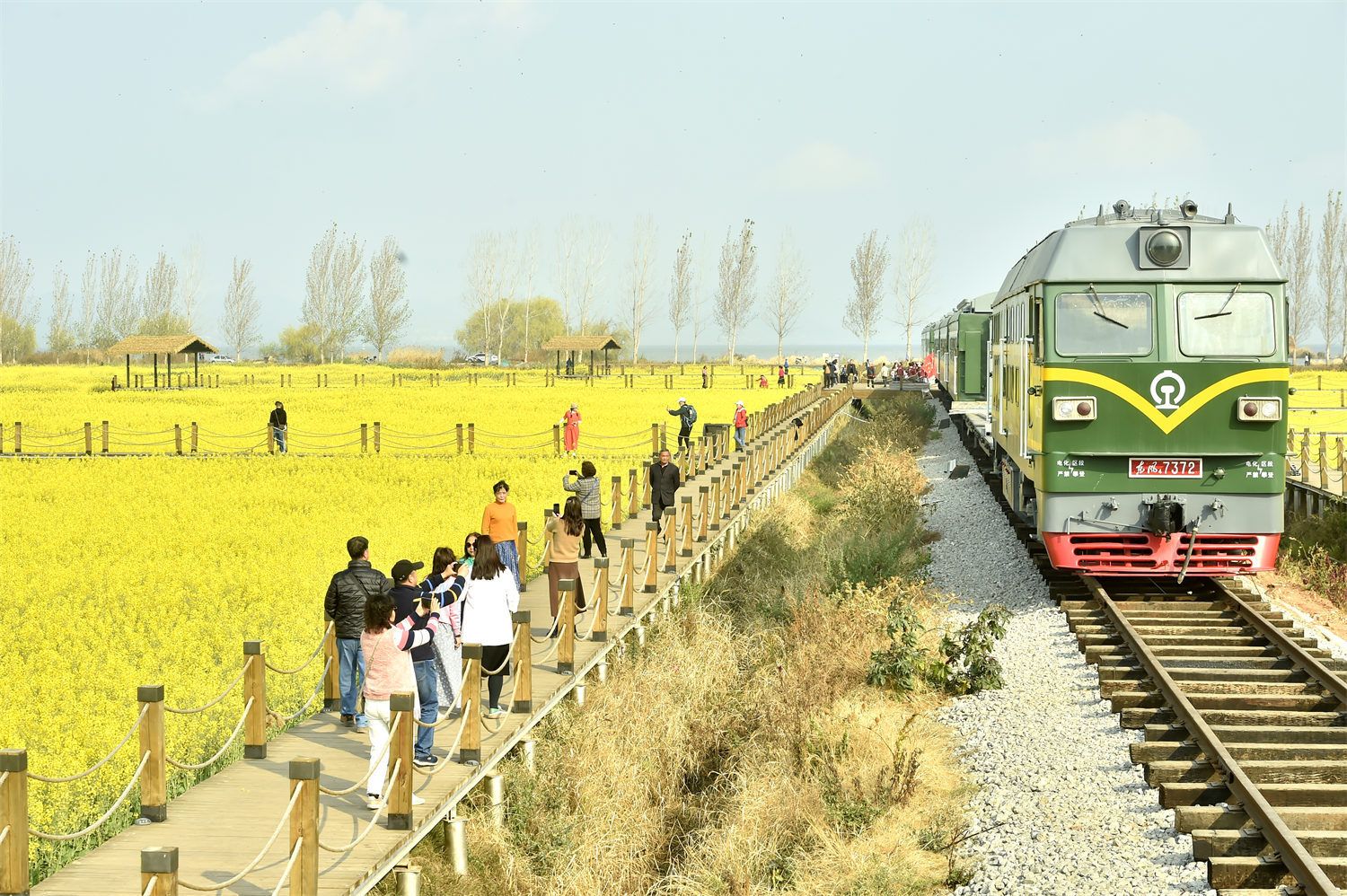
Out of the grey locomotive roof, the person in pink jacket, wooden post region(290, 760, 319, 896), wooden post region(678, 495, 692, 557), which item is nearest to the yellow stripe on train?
the grey locomotive roof

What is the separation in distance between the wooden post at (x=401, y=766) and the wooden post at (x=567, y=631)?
397 cm

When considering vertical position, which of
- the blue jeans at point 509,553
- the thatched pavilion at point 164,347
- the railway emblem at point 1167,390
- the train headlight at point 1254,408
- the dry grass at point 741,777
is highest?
the thatched pavilion at point 164,347

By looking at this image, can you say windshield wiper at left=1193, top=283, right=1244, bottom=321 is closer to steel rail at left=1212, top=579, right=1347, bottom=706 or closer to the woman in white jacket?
steel rail at left=1212, top=579, right=1347, bottom=706

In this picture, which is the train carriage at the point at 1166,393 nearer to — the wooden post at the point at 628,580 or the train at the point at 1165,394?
the train at the point at 1165,394

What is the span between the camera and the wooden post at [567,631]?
12008 mm

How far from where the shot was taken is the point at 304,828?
22.2 ft

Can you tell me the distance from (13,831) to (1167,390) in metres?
11.5

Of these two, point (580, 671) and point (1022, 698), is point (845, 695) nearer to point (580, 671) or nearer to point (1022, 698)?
point (1022, 698)

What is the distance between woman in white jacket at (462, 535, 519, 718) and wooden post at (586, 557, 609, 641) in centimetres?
287

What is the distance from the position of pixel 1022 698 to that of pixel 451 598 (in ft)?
16.6

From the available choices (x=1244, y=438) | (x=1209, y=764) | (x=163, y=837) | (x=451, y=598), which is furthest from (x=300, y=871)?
(x=1244, y=438)

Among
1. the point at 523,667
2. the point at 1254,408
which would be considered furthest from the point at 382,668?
the point at 1254,408

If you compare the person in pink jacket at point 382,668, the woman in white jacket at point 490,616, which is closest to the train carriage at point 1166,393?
the woman in white jacket at point 490,616

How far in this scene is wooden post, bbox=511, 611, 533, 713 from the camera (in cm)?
1062
